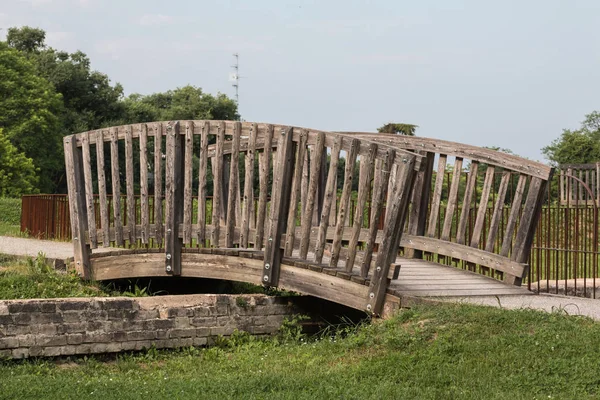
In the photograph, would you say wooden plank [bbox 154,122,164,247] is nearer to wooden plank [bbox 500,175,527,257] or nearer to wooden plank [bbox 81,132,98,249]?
wooden plank [bbox 81,132,98,249]

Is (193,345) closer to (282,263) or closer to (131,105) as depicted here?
(282,263)

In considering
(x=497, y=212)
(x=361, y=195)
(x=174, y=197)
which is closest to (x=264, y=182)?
(x=361, y=195)

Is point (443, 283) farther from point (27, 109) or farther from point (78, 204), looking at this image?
point (27, 109)

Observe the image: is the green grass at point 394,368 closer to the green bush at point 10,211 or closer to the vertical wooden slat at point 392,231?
the vertical wooden slat at point 392,231

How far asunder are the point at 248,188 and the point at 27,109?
108 ft

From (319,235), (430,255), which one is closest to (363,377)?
(319,235)

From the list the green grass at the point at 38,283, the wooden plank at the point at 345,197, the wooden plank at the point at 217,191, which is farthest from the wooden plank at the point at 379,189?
the green grass at the point at 38,283

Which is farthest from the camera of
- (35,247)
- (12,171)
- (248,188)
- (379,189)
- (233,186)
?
(12,171)

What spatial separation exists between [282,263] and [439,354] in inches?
135

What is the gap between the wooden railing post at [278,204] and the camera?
1123cm

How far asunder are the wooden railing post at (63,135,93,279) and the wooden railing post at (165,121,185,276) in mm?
1696

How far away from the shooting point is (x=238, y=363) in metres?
9.81

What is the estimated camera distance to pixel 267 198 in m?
11.5

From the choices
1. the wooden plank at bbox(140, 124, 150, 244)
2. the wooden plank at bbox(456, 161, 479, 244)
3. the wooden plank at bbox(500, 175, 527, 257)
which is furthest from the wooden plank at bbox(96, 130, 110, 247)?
the wooden plank at bbox(500, 175, 527, 257)
